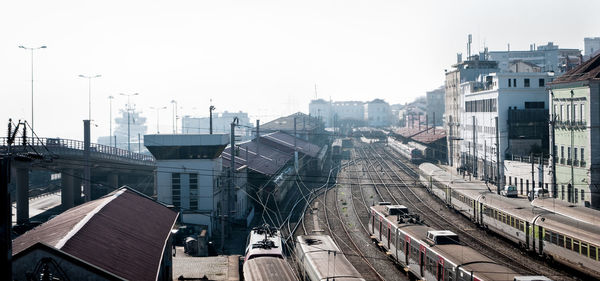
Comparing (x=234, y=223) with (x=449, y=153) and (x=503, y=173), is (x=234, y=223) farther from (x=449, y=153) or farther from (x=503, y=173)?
(x=449, y=153)

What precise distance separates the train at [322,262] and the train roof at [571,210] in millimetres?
12921

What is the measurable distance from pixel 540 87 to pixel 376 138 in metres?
97.0

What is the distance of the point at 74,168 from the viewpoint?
54906mm

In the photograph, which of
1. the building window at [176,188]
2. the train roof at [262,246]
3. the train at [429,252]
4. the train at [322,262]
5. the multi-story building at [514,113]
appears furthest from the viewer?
the multi-story building at [514,113]

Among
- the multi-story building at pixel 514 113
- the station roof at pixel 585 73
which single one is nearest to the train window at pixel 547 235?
the station roof at pixel 585 73

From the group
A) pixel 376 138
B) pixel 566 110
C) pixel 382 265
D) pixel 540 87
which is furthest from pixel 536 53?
pixel 382 265

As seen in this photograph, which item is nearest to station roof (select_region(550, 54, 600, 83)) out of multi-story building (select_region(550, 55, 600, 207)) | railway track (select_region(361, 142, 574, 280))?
multi-story building (select_region(550, 55, 600, 207))

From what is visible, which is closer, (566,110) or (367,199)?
(566,110)

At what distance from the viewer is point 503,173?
59.4m

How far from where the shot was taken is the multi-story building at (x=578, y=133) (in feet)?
141

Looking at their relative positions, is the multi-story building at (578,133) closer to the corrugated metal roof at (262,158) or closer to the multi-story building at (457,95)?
the corrugated metal roof at (262,158)

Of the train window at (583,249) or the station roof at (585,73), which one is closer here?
the train window at (583,249)

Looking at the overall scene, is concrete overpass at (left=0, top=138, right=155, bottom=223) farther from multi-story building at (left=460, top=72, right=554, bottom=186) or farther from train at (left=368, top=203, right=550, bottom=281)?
multi-story building at (left=460, top=72, right=554, bottom=186)

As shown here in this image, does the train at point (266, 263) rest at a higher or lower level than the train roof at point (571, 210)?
lower
